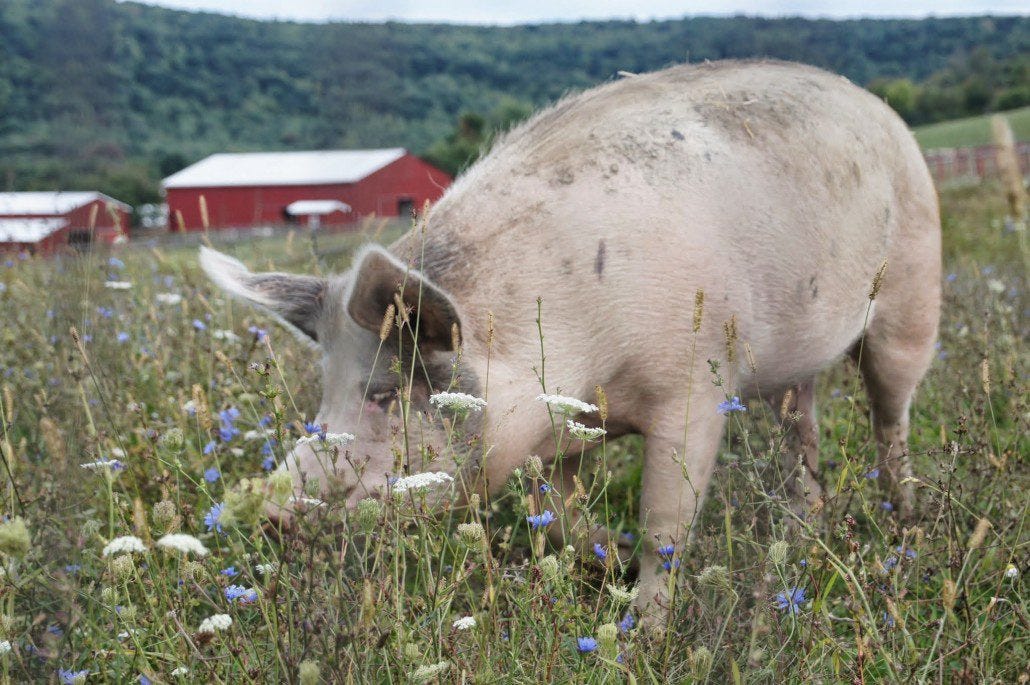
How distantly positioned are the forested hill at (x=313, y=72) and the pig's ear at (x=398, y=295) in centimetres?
6379

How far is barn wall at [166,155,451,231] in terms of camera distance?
2147 inches

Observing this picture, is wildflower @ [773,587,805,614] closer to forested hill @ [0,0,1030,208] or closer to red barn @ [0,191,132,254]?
red barn @ [0,191,132,254]

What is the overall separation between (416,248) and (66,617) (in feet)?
5.21

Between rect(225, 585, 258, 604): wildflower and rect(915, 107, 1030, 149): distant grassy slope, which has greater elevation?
rect(225, 585, 258, 604): wildflower

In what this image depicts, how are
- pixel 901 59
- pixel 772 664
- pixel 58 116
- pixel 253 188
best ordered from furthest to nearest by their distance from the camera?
pixel 58 116 → pixel 901 59 → pixel 253 188 → pixel 772 664

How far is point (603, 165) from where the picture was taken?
10.5 feet

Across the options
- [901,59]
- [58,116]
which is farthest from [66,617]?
[58,116]

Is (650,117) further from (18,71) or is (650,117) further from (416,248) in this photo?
(18,71)

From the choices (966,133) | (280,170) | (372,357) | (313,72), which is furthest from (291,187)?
(313,72)

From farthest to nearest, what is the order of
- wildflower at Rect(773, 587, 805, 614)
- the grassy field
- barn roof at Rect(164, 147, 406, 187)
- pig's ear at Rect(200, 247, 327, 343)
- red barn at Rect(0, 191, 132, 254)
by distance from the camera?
barn roof at Rect(164, 147, 406, 187), red barn at Rect(0, 191, 132, 254), pig's ear at Rect(200, 247, 327, 343), wildflower at Rect(773, 587, 805, 614), the grassy field

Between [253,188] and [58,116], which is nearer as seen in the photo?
[253,188]

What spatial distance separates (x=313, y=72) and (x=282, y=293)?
121980 mm

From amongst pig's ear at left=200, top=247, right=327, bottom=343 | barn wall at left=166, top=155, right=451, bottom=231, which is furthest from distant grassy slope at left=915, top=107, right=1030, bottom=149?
pig's ear at left=200, top=247, right=327, bottom=343

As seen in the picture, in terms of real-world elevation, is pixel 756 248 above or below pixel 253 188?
above
